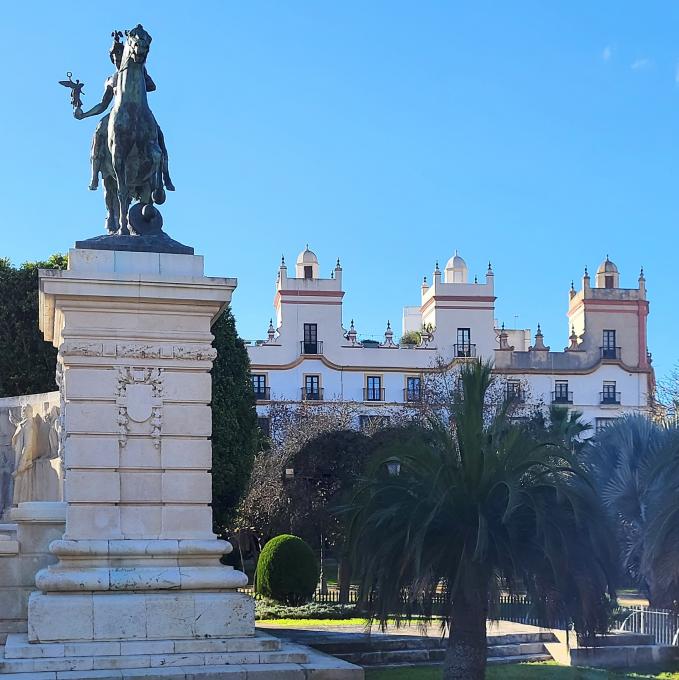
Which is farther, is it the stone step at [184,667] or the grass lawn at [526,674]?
the grass lawn at [526,674]

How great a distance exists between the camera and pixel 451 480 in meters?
11.6

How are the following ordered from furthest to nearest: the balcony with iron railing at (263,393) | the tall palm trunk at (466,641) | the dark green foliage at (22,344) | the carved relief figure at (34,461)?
1. the balcony with iron railing at (263,393)
2. the dark green foliage at (22,344)
3. the carved relief figure at (34,461)
4. the tall palm trunk at (466,641)

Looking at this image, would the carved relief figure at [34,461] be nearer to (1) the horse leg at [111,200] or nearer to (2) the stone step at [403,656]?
(1) the horse leg at [111,200]

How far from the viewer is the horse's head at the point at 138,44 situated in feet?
44.0

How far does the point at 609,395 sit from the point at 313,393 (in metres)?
17.5

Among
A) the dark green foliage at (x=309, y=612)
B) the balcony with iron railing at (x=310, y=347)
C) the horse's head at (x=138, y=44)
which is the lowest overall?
the dark green foliage at (x=309, y=612)

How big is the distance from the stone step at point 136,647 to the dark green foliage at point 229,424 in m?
19.2

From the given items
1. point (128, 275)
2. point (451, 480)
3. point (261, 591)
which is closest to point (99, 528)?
point (128, 275)

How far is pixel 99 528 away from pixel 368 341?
60.0 metres

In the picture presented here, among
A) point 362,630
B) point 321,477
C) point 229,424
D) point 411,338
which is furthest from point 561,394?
point 362,630

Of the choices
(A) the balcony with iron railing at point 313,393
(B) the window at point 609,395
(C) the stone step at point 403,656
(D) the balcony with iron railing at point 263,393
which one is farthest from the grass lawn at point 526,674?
(B) the window at point 609,395

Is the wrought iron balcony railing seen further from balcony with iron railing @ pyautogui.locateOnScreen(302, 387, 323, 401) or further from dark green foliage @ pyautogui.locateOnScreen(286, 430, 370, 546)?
dark green foliage @ pyautogui.locateOnScreen(286, 430, 370, 546)

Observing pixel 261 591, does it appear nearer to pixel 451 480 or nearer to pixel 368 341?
pixel 451 480

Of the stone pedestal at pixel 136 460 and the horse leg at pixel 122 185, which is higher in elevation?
the horse leg at pixel 122 185
